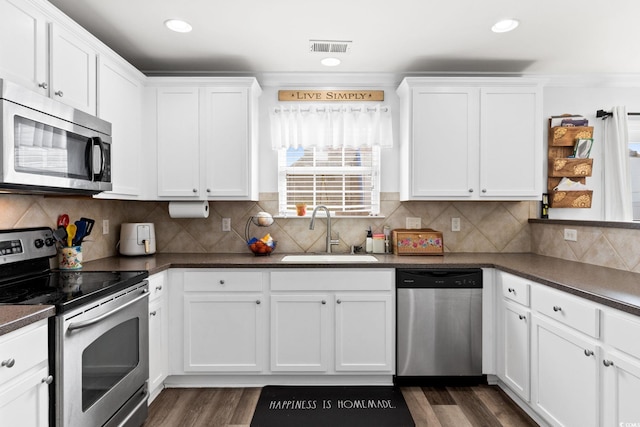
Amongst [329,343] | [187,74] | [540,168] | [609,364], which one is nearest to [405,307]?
[329,343]

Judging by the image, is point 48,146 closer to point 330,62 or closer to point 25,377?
point 25,377

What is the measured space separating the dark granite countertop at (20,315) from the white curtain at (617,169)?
3.94 meters

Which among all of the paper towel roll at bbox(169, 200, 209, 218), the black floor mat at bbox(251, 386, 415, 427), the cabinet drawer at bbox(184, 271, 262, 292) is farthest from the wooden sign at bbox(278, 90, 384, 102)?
the black floor mat at bbox(251, 386, 415, 427)

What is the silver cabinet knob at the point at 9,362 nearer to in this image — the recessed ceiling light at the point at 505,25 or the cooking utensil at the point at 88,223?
the cooking utensil at the point at 88,223

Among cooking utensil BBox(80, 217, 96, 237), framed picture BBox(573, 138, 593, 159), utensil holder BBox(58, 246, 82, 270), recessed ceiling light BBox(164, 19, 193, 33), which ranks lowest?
utensil holder BBox(58, 246, 82, 270)

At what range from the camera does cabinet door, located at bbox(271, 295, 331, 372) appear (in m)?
2.60

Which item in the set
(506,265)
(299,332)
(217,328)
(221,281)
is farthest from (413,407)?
(221,281)

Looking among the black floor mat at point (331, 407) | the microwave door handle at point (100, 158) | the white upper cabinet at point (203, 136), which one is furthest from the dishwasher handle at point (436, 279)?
the microwave door handle at point (100, 158)

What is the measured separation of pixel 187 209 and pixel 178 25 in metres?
1.29

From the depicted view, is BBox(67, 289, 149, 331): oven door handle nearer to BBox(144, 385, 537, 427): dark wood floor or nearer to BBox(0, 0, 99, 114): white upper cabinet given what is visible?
BBox(144, 385, 537, 427): dark wood floor

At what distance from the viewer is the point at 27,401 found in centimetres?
130

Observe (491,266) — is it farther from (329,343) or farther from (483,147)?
(329,343)

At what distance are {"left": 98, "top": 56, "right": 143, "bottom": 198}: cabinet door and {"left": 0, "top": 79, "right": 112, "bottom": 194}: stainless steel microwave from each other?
0.92 feet

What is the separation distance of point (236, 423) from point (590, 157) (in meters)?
3.43
